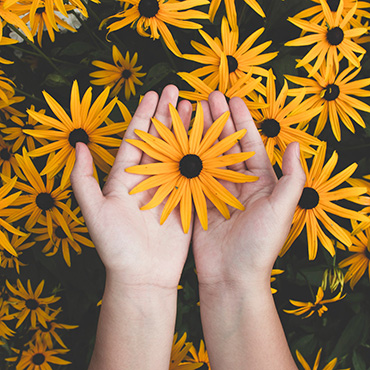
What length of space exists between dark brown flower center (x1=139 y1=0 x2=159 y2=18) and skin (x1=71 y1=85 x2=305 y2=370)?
0.32 m

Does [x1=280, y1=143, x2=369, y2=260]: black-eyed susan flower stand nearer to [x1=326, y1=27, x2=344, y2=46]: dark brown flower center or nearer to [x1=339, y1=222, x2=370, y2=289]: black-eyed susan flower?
[x1=339, y1=222, x2=370, y2=289]: black-eyed susan flower

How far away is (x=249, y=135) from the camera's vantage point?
1.26m

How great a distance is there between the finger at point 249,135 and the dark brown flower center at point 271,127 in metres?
0.14

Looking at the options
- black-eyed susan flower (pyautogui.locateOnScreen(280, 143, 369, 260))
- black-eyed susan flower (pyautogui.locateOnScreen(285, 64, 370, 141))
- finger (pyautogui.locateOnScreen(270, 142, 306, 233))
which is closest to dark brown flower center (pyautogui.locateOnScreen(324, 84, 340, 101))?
black-eyed susan flower (pyautogui.locateOnScreen(285, 64, 370, 141))

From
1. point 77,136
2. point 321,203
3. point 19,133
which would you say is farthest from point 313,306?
point 19,133

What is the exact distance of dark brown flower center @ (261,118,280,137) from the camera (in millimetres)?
1383

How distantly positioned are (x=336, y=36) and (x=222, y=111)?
59 centimetres

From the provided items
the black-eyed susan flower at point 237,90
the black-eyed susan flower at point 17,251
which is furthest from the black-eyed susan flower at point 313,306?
the black-eyed susan flower at point 17,251

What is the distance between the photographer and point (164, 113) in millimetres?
1278

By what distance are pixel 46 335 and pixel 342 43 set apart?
1.83 m

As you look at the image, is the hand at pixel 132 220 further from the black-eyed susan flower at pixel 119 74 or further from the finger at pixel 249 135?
the black-eyed susan flower at pixel 119 74

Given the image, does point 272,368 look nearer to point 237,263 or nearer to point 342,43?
point 237,263

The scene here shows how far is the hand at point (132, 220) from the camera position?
1.11 m

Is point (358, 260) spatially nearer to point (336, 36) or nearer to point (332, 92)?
point (332, 92)
